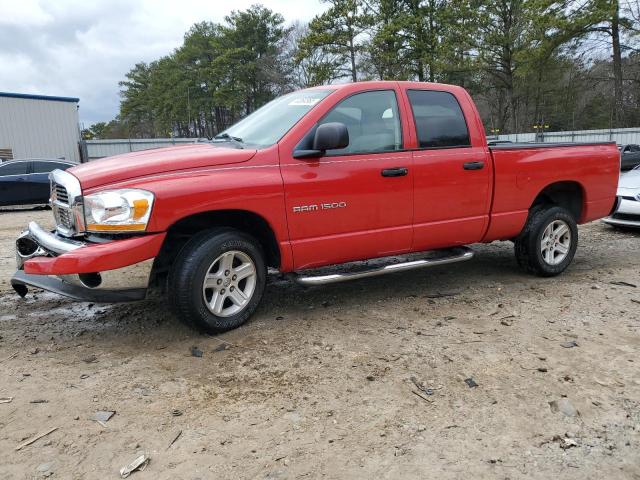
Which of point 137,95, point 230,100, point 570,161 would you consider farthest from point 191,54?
point 570,161

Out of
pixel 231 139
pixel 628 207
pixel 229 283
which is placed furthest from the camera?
pixel 628 207

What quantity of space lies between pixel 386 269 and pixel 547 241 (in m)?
2.08

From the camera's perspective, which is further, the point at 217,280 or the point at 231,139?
the point at 231,139

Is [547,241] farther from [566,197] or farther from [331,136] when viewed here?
[331,136]

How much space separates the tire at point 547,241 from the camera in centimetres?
522

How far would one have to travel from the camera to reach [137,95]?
78.6 metres

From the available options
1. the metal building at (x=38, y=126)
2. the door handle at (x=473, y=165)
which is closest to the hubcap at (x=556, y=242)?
the door handle at (x=473, y=165)

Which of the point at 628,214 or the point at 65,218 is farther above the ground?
the point at 65,218

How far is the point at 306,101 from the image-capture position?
4367mm

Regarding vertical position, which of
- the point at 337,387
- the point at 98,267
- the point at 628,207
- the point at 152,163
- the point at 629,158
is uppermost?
the point at 152,163

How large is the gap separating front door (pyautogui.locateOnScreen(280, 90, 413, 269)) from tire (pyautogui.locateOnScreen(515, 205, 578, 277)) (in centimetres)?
156

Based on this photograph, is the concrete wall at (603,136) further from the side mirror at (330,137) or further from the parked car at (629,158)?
the side mirror at (330,137)

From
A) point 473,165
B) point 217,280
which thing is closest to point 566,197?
point 473,165

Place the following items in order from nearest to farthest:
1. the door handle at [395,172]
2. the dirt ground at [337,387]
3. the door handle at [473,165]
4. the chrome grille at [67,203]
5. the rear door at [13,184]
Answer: the dirt ground at [337,387]
the chrome grille at [67,203]
the door handle at [395,172]
the door handle at [473,165]
the rear door at [13,184]
